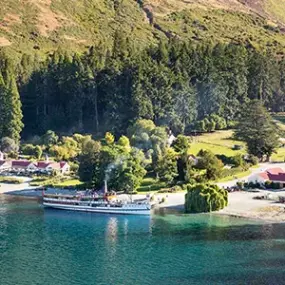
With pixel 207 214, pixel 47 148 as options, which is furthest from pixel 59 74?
pixel 207 214

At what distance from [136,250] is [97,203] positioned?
2727cm

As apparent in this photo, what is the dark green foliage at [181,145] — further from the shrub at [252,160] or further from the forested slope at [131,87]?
the forested slope at [131,87]

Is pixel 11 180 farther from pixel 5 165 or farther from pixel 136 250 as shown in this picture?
pixel 136 250

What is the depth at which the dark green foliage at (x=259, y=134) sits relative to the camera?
5276 inches

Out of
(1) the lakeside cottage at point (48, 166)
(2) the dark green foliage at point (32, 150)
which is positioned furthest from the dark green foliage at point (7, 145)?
(1) the lakeside cottage at point (48, 166)

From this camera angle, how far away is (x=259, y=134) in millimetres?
134000

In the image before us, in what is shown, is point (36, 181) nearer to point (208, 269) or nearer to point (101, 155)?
point (101, 155)

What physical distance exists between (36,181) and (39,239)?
44606mm

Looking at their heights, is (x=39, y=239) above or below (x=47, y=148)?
below

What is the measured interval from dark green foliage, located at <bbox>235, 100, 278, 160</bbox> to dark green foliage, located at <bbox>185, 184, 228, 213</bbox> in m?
33.5

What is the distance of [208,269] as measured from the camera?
2844 inches

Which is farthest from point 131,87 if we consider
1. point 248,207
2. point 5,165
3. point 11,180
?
point 248,207

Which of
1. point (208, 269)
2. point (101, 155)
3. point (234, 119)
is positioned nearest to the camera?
point (208, 269)

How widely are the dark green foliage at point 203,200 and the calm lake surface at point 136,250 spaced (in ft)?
10.8
